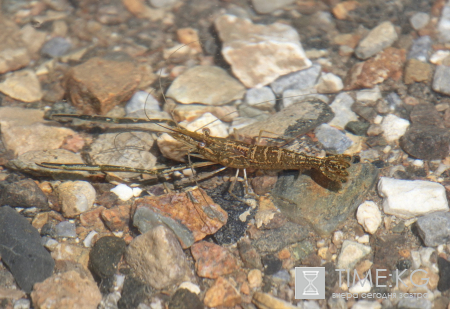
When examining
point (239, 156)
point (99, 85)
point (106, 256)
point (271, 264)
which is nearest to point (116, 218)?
point (106, 256)

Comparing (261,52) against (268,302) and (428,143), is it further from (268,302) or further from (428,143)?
(268,302)

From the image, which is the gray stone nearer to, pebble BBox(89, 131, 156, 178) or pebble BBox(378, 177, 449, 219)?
pebble BBox(89, 131, 156, 178)

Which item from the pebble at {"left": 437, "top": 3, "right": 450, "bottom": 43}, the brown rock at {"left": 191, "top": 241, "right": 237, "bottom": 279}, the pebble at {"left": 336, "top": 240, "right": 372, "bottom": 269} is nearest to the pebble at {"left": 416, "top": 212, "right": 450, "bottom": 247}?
the pebble at {"left": 336, "top": 240, "right": 372, "bottom": 269}

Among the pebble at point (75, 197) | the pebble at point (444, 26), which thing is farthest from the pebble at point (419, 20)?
the pebble at point (75, 197)

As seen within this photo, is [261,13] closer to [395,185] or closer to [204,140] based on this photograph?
[204,140]

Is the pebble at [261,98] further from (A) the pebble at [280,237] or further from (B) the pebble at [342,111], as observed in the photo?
(A) the pebble at [280,237]

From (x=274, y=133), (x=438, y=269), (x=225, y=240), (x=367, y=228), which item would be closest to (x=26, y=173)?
(x=225, y=240)

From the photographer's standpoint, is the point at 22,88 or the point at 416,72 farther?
the point at 22,88
